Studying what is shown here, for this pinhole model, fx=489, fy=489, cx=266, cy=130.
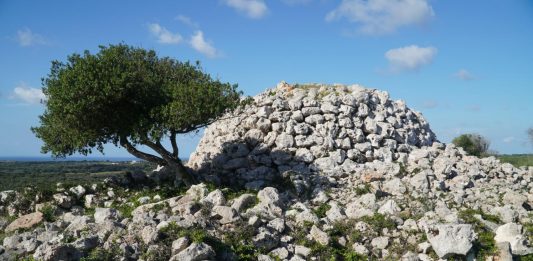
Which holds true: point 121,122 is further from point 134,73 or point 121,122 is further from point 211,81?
point 211,81

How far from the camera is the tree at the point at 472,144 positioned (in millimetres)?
41912

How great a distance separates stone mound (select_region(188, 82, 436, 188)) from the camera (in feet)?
71.3

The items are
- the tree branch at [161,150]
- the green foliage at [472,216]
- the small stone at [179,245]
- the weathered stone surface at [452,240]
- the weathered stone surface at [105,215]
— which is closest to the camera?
the small stone at [179,245]

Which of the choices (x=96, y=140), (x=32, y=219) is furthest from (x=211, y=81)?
(x=32, y=219)

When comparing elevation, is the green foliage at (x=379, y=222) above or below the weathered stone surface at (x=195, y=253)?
above

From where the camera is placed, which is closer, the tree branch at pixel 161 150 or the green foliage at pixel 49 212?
the green foliage at pixel 49 212

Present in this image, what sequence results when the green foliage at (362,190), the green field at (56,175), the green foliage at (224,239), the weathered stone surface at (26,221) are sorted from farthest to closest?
the green field at (56,175), the green foliage at (362,190), the weathered stone surface at (26,221), the green foliage at (224,239)

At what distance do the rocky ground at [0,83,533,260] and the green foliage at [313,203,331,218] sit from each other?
7 cm

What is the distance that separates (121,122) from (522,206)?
51.2ft

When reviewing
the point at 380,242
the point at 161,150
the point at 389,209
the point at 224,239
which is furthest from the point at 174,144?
the point at 380,242

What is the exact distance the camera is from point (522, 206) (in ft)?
59.4

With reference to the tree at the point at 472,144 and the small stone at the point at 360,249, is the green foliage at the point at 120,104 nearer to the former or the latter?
the small stone at the point at 360,249

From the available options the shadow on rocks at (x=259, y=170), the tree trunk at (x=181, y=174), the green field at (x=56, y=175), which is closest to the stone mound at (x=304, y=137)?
the shadow on rocks at (x=259, y=170)

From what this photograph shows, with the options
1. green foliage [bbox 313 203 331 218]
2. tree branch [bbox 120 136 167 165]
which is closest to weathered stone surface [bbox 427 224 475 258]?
green foliage [bbox 313 203 331 218]
